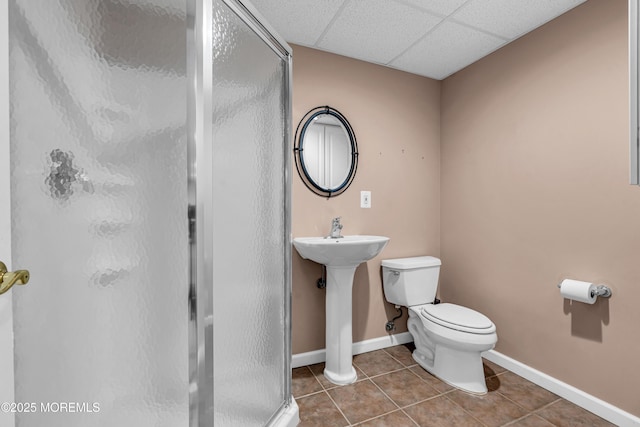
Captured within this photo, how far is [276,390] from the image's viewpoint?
49.9 inches

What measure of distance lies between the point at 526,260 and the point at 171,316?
6.37 feet

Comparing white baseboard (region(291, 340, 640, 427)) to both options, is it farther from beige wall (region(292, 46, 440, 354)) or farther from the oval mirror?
the oval mirror

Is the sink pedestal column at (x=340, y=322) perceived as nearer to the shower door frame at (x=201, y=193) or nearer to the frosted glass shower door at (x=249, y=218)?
the frosted glass shower door at (x=249, y=218)

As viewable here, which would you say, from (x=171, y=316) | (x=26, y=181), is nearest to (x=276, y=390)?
(x=171, y=316)

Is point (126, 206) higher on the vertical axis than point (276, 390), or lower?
higher

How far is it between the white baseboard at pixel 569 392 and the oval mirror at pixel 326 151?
1.55m

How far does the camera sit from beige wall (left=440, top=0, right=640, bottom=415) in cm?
135

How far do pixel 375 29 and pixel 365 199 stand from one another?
1.08m

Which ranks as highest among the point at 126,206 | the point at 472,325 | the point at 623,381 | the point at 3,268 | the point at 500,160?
the point at 500,160

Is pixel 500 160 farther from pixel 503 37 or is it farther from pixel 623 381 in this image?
pixel 623 381

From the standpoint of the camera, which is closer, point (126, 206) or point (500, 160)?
point (126, 206)

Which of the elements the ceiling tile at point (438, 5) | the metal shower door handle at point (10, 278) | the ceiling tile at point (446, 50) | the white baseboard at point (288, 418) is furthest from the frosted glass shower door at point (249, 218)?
the ceiling tile at point (446, 50)

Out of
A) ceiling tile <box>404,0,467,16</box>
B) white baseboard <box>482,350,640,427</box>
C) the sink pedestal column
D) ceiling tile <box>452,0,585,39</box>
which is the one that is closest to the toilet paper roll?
white baseboard <box>482,350,640,427</box>

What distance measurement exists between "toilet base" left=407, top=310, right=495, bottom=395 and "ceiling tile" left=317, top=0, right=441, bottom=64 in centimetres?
184
